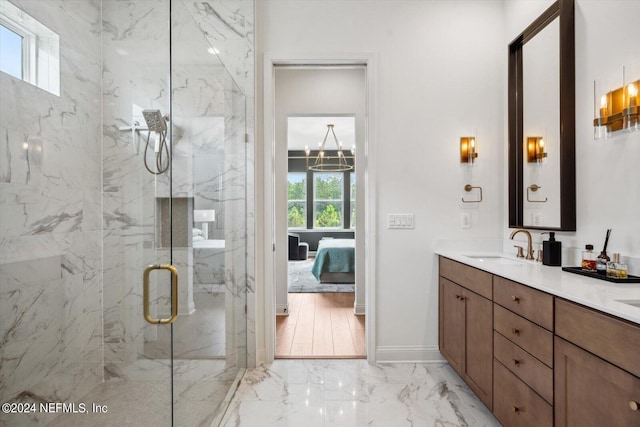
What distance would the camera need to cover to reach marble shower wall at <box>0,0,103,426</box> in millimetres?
1276

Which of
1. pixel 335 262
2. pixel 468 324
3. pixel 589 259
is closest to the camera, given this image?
pixel 589 259

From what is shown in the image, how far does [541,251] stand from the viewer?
223 cm

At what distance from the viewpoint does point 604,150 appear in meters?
1.85

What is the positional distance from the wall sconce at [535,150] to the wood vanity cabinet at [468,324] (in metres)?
0.90

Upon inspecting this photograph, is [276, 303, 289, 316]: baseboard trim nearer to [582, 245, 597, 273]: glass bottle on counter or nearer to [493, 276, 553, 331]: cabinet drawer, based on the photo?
[493, 276, 553, 331]: cabinet drawer

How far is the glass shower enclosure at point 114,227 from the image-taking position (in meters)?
1.37

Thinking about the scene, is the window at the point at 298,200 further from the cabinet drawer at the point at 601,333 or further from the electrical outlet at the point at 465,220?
the cabinet drawer at the point at 601,333

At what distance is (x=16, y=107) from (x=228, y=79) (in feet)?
4.01

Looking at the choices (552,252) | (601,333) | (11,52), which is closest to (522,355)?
(601,333)

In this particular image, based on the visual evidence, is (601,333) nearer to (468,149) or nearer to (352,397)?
(352,397)

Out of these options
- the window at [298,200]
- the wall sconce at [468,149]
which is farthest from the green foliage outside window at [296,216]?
the wall sconce at [468,149]

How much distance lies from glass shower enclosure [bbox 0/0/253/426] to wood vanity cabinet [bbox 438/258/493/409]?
154 cm

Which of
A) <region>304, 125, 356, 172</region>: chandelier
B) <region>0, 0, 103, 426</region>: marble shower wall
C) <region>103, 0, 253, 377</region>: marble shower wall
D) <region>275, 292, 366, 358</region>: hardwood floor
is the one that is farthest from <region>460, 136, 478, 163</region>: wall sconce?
<region>304, 125, 356, 172</region>: chandelier

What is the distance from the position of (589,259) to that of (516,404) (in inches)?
33.2
